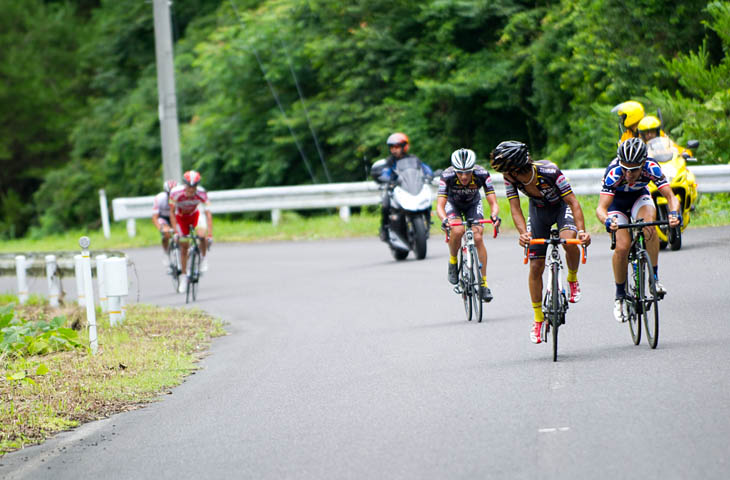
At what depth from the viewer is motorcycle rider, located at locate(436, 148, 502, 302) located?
12.5 m

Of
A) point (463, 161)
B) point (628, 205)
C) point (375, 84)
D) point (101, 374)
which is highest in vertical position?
point (375, 84)

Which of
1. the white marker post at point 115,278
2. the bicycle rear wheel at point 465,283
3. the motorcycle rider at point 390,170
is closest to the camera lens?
the bicycle rear wheel at point 465,283

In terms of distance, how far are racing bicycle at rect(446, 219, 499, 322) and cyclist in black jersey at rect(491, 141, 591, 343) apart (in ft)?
6.01

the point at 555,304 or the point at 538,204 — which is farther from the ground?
the point at 538,204

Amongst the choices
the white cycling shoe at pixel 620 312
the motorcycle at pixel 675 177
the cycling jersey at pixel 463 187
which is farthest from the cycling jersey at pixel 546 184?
the motorcycle at pixel 675 177

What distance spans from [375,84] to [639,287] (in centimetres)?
2093

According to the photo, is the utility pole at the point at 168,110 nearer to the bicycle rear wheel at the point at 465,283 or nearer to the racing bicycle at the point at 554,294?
the bicycle rear wheel at the point at 465,283

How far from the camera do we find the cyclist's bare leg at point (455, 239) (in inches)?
504

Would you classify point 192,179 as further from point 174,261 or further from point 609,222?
point 609,222

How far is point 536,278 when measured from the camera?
10023mm

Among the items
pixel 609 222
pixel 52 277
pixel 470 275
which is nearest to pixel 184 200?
pixel 52 277

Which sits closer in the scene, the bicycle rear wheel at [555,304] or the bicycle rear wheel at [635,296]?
the bicycle rear wheel at [555,304]

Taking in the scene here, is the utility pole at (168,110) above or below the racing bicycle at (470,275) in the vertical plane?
above

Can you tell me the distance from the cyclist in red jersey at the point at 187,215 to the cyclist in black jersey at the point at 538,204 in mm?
8111
